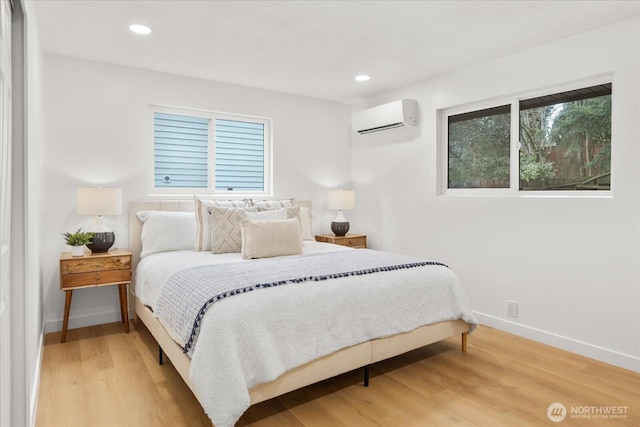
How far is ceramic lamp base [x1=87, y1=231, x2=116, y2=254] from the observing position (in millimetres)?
3363

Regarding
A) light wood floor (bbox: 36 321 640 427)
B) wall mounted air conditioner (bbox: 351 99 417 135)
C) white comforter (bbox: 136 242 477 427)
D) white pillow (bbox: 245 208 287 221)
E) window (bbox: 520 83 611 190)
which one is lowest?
light wood floor (bbox: 36 321 640 427)

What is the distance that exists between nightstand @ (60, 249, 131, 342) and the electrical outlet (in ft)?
10.7

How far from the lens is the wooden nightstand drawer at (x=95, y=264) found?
3137 millimetres

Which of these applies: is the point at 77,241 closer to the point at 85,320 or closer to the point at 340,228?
the point at 85,320

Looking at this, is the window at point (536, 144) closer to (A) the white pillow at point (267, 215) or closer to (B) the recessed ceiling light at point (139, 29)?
(A) the white pillow at point (267, 215)

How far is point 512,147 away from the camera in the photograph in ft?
11.8

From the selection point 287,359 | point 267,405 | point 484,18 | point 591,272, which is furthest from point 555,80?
point 267,405

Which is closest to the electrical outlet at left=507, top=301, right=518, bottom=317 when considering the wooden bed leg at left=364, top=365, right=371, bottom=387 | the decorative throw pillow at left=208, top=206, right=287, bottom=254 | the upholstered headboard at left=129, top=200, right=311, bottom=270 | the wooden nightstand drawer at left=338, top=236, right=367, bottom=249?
the wooden bed leg at left=364, top=365, right=371, bottom=387

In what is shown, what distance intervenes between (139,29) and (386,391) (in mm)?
3001

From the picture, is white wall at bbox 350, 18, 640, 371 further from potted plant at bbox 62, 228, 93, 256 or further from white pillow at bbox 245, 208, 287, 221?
potted plant at bbox 62, 228, 93, 256

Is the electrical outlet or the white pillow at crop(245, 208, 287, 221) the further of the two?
the white pillow at crop(245, 208, 287, 221)

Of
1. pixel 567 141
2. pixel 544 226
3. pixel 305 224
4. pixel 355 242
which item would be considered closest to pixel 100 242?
pixel 305 224

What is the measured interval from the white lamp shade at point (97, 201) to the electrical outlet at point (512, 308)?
136 inches

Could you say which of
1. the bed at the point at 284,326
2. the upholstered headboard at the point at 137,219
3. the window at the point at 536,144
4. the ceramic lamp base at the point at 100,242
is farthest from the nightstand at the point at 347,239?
the ceramic lamp base at the point at 100,242
